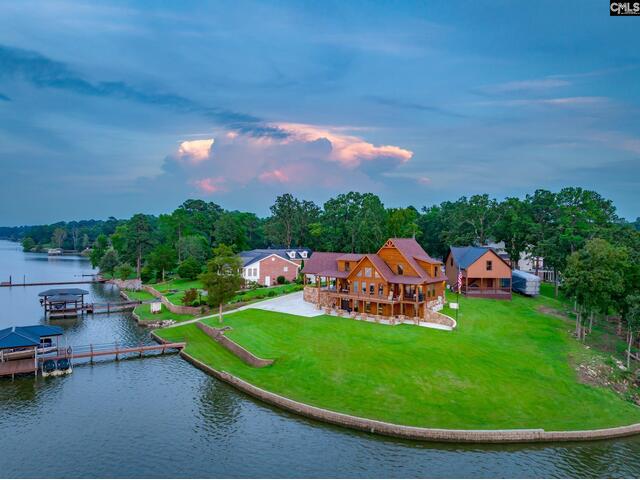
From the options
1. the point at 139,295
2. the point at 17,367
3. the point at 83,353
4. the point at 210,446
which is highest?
the point at 139,295

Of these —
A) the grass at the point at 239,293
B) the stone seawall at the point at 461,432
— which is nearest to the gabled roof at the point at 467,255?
the grass at the point at 239,293

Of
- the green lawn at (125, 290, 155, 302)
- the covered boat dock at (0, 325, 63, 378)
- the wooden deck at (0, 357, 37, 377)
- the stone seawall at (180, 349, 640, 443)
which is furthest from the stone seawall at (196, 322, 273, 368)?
the green lawn at (125, 290, 155, 302)

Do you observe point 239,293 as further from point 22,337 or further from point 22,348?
point 22,337

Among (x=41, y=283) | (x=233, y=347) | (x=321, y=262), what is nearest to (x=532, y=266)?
(x=321, y=262)

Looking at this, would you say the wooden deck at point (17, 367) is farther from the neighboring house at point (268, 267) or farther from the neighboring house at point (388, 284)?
the neighboring house at point (268, 267)

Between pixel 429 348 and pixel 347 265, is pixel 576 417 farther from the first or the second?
pixel 347 265

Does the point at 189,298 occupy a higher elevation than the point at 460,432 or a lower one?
higher
